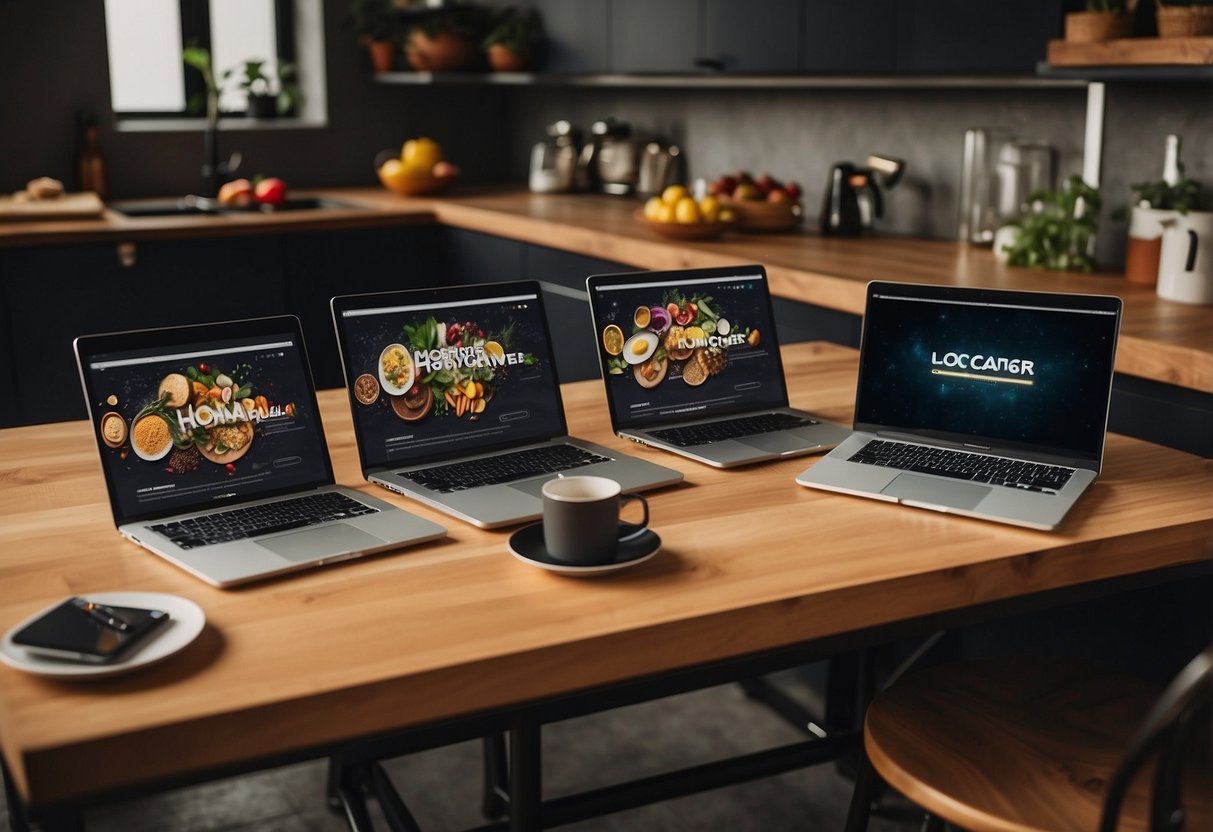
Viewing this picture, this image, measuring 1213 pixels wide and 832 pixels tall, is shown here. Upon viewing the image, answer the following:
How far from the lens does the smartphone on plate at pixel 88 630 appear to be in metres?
1.06

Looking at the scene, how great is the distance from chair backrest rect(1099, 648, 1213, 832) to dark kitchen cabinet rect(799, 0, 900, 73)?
88.0 inches

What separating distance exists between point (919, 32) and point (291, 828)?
2.23 metres

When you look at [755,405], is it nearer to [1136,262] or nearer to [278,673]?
[278,673]

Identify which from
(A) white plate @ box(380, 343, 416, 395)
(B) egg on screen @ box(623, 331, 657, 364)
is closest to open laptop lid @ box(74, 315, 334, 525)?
(A) white plate @ box(380, 343, 416, 395)

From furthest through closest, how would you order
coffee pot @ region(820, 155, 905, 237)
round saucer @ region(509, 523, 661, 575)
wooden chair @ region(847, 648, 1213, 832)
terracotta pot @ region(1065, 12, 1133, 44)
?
coffee pot @ region(820, 155, 905, 237)
terracotta pot @ region(1065, 12, 1133, 44)
round saucer @ region(509, 523, 661, 575)
wooden chair @ region(847, 648, 1213, 832)

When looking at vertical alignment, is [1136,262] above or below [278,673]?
above

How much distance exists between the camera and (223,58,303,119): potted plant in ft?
15.5

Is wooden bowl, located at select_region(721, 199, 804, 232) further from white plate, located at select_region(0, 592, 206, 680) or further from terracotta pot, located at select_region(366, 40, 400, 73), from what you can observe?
white plate, located at select_region(0, 592, 206, 680)

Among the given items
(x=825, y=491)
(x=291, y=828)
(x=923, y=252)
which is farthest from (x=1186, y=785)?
(x=923, y=252)

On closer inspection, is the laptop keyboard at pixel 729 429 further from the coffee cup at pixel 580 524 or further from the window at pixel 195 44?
the window at pixel 195 44

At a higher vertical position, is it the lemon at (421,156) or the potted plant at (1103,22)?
the potted plant at (1103,22)

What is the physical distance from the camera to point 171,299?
392 cm

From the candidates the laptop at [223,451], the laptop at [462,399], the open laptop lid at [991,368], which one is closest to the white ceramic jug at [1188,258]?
the open laptop lid at [991,368]

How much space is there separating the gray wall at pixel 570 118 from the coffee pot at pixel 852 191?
14cm
